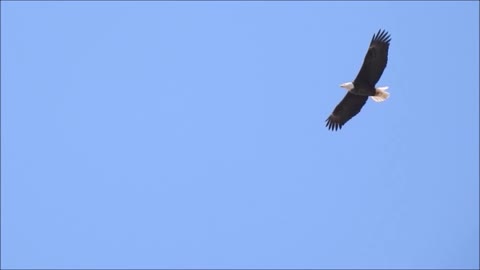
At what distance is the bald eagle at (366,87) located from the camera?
27969 millimetres

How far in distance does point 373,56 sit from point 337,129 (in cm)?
330

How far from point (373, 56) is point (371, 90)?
128 cm

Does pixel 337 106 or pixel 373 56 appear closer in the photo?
pixel 373 56

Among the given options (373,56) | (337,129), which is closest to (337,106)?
(337,129)

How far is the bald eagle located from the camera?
27969 mm

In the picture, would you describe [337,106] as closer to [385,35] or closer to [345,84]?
[345,84]

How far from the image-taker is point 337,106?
30406mm

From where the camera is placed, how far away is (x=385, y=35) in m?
27.8

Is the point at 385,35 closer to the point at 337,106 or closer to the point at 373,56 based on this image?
the point at 373,56

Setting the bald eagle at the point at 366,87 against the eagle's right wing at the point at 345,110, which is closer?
the bald eagle at the point at 366,87

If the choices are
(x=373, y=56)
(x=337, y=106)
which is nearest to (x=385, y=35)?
(x=373, y=56)

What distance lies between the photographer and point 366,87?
28.9 meters

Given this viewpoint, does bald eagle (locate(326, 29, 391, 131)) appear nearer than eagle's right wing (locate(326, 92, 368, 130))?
Yes

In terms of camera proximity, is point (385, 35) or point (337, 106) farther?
point (337, 106)
